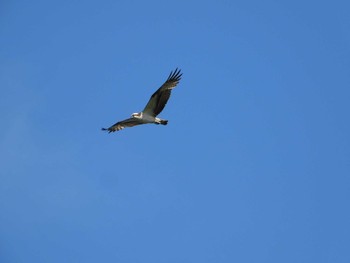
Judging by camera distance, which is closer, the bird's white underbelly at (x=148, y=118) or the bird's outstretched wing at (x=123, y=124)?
the bird's white underbelly at (x=148, y=118)

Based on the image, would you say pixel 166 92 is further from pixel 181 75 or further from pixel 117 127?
pixel 117 127

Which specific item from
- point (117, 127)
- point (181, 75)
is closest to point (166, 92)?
point (181, 75)

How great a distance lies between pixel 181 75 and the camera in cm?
4947

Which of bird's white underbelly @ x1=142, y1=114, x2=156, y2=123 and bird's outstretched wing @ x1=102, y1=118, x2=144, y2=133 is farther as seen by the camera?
bird's outstretched wing @ x1=102, y1=118, x2=144, y2=133

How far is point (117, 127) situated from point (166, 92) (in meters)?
4.66

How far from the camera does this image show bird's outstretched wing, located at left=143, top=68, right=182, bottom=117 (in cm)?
4941

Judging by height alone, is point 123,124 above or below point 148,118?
above

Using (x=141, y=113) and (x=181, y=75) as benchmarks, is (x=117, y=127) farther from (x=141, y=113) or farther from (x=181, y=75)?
(x=181, y=75)

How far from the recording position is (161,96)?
49.8 meters

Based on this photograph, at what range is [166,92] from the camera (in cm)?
4959

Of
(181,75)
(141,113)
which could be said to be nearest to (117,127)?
(141,113)

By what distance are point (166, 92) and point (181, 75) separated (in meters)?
1.30

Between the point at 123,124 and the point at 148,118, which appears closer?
the point at 148,118

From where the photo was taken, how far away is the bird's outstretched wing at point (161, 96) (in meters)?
49.4
